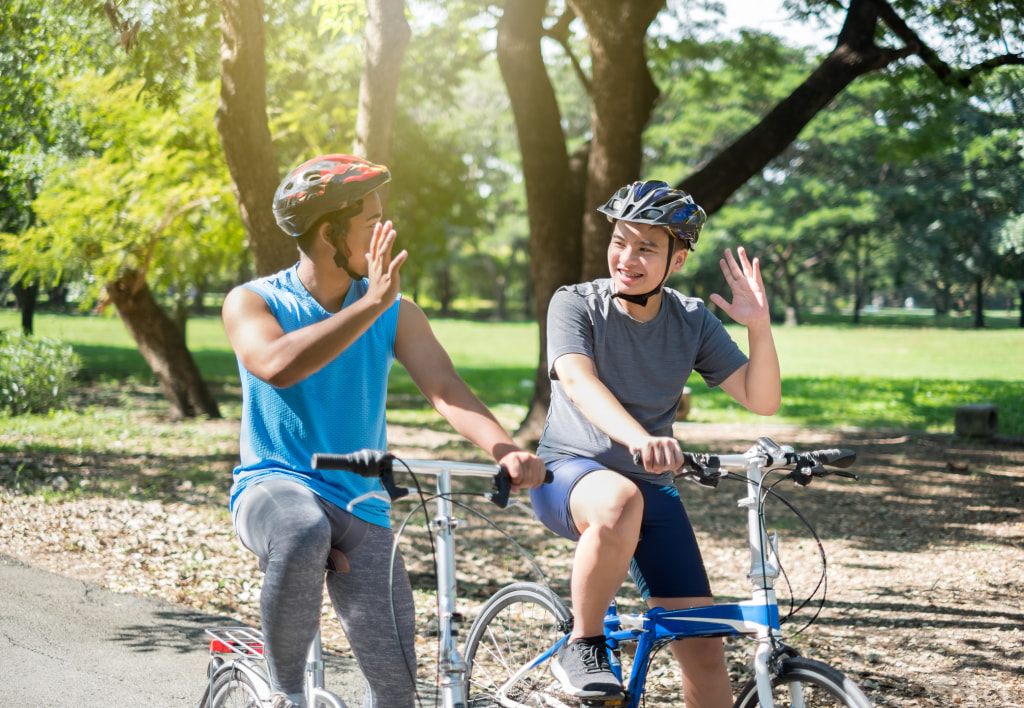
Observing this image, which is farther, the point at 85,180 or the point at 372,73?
the point at 85,180

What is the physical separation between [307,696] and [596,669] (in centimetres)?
80

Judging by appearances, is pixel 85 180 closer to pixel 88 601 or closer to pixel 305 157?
pixel 305 157

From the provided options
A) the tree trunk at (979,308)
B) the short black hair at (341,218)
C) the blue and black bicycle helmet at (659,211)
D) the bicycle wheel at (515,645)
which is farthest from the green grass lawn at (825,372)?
the short black hair at (341,218)

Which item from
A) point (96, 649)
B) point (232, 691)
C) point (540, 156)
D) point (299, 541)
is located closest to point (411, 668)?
point (299, 541)

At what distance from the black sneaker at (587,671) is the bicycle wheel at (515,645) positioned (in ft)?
0.81

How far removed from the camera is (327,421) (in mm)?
2498

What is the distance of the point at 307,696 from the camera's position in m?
2.59

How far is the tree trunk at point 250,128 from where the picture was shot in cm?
680

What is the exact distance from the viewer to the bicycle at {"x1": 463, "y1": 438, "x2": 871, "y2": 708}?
244 cm

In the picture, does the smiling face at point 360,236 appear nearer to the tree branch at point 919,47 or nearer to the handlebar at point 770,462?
the handlebar at point 770,462

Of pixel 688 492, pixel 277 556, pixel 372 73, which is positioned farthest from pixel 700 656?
pixel 688 492

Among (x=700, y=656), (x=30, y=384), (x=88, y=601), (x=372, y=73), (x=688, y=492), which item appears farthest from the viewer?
(x=30, y=384)

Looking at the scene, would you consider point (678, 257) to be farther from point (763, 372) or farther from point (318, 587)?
point (318, 587)

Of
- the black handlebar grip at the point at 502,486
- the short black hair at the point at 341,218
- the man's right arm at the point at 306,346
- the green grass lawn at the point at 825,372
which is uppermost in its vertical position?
the short black hair at the point at 341,218
